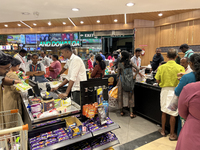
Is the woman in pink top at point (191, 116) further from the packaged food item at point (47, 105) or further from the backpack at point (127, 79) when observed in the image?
the backpack at point (127, 79)

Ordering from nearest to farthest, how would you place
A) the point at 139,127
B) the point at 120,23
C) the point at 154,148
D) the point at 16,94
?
1. the point at 16,94
2. the point at 154,148
3. the point at 139,127
4. the point at 120,23

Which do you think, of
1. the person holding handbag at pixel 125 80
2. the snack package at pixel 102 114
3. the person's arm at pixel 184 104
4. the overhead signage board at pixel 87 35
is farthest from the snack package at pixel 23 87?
the overhead signage board at pixel 87 35

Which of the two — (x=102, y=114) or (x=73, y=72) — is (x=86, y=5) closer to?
(x=73, y=72)

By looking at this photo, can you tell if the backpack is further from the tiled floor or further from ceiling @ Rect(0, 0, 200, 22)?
ceiling @ Rect(0, 0, 200, 22)

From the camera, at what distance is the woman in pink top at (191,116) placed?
4.05ft

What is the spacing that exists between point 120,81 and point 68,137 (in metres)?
2.34

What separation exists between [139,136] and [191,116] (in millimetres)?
1904

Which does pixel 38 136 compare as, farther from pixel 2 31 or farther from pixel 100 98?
pixel 2 31

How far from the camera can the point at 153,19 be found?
8617mm

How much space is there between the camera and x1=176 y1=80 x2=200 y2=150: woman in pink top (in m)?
1.23

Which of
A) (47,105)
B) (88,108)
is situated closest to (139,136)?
(88,108)

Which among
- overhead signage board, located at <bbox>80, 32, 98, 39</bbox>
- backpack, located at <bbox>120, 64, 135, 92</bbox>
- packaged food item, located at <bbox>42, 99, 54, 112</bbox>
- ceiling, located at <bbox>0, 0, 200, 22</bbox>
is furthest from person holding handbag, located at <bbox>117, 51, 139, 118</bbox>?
overhead signage board, located at <bbox>80, 32, 98, 39</bbox>

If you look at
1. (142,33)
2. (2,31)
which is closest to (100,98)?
(142,33)

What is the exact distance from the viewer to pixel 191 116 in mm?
1319
